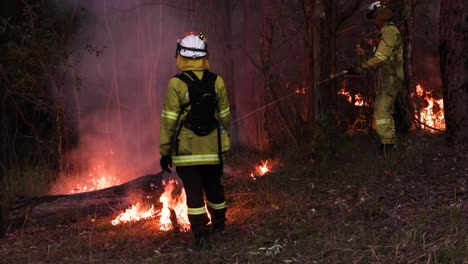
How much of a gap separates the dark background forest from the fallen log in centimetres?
26

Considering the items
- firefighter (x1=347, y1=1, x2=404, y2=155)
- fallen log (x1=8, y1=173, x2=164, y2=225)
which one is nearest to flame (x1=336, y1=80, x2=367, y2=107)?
firefighter (x1=347, y1=1, x2=404, y2=155)

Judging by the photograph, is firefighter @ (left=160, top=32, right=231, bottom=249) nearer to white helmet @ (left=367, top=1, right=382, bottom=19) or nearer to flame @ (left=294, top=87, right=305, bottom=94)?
white helmet @ (left=367, top=1, right=382, bottom=19)

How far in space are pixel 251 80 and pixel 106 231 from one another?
4.66 meters

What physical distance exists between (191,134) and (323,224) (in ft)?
4.66

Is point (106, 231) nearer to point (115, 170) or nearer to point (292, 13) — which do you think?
point (115, 170)

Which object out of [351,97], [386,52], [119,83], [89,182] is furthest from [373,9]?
[89,182]

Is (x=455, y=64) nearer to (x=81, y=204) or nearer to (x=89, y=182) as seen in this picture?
(x=81, y=204)

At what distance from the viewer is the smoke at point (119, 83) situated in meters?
9.38

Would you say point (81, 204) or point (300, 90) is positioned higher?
point (300, 90)

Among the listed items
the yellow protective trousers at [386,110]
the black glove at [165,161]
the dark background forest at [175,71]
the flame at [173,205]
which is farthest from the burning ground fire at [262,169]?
the black glove at [165,161]

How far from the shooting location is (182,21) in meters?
8.93

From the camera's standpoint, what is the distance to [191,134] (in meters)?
4.87

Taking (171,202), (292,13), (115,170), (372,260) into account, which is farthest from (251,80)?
(372,260)

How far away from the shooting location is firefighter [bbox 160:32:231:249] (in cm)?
486
